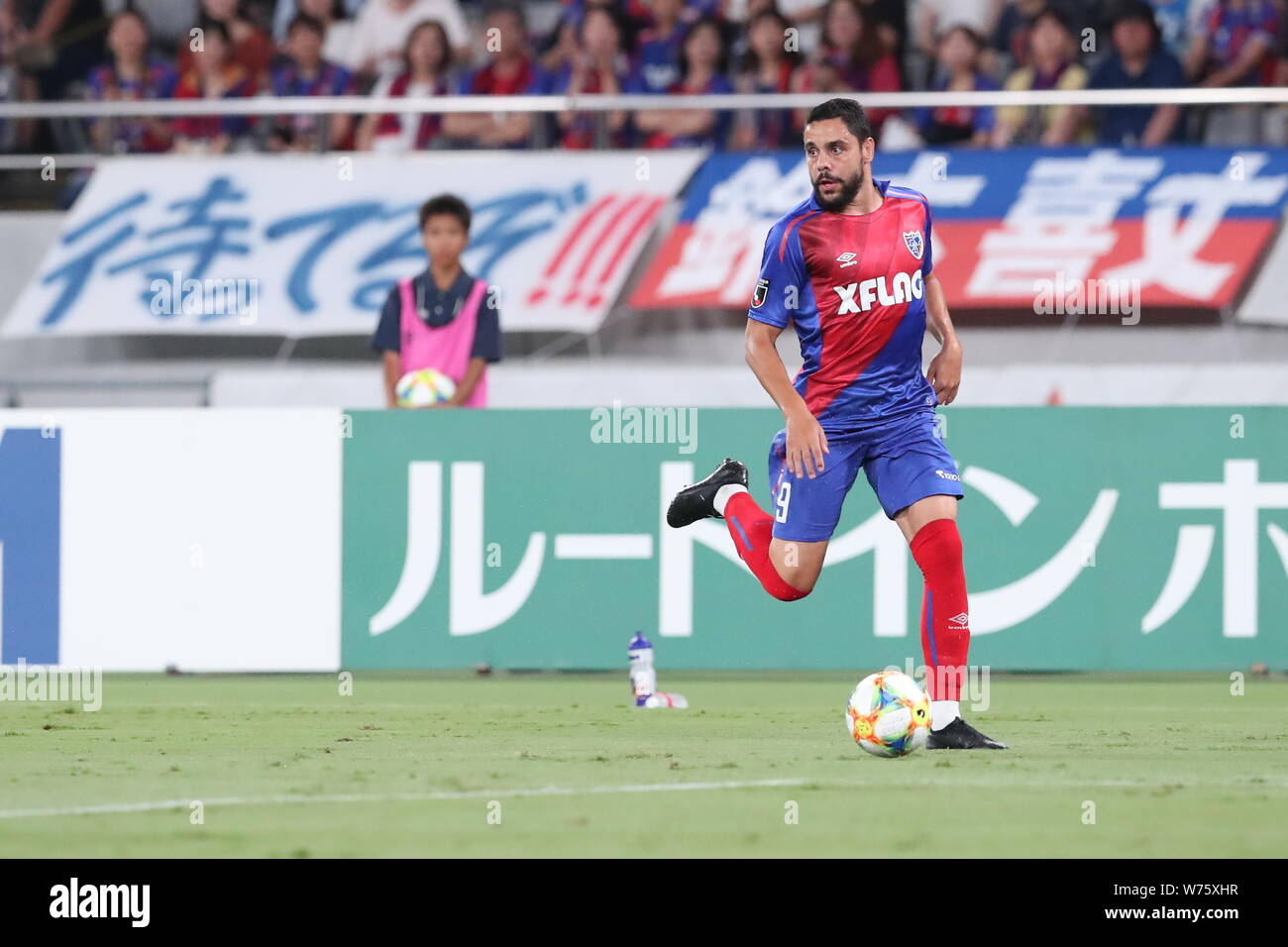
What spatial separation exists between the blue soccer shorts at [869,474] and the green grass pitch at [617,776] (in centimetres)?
83

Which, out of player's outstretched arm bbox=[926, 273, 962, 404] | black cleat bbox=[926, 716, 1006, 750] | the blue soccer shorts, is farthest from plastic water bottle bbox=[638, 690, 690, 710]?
player's outstretched arm bbox=[926, 273, 962, 404]

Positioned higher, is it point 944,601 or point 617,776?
point 944,601

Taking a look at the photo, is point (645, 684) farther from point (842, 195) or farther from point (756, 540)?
point (842, 195)

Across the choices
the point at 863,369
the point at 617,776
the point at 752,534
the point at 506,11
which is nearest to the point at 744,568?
the point at 752,534

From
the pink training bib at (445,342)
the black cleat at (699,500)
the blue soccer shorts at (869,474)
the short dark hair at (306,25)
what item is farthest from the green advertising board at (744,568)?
the short dark hair at (306,25)

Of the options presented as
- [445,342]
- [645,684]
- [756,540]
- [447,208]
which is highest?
[447,208]

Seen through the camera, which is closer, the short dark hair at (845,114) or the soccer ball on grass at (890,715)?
the soccer ball on grass at (890,715)

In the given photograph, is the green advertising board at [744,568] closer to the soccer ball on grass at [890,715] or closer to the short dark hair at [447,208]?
the short dark hair at [447,208]

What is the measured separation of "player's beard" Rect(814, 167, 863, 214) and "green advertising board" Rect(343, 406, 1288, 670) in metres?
3.06

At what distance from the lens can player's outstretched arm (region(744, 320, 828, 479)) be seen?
744cm

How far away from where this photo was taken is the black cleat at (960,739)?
7406 millimetres

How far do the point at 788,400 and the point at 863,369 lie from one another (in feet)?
1.19

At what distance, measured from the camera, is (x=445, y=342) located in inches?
455

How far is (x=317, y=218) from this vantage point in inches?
583
